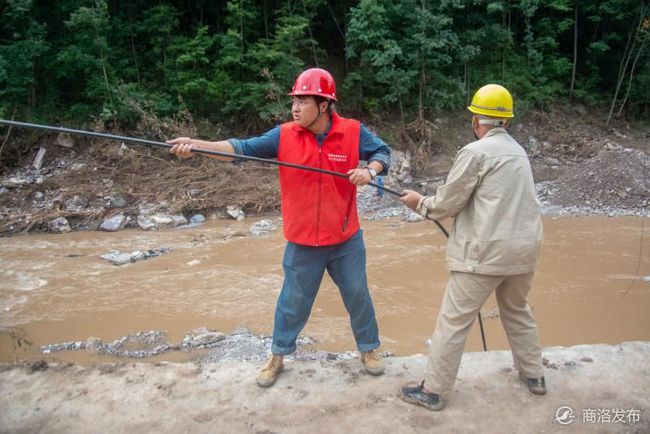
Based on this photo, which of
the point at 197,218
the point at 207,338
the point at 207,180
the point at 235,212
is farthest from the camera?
the point at 207,180

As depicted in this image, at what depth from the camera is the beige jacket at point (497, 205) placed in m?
2.37

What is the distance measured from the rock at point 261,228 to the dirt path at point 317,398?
5.46 metres

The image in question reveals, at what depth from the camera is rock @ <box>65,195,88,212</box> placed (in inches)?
371

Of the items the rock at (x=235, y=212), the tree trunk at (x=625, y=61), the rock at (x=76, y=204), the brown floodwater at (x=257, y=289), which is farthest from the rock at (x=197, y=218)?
the tree trunk at (x=625, y=61)

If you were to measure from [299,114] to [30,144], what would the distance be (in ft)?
36.8

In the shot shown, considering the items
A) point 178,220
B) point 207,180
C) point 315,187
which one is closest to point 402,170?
point 207,180

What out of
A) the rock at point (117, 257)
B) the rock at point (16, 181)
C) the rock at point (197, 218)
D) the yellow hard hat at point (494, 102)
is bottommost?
the rock at point (197, 218)

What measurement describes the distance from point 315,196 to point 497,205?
0.98 meters

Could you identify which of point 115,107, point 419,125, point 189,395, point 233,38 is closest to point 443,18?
point 419,125

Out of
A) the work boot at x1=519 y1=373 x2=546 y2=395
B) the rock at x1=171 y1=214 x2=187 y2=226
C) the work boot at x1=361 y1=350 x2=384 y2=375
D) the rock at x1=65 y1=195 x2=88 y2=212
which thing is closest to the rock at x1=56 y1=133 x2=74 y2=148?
the rock at x1=65 y1=195 x2=88 y2=212

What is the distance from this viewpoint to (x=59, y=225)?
29.2 feet

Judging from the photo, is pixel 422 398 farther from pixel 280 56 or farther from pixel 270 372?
pixel 280 56

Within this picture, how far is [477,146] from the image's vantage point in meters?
2.40

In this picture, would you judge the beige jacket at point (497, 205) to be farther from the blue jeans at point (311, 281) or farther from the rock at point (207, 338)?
the rock at point (207, 338)
